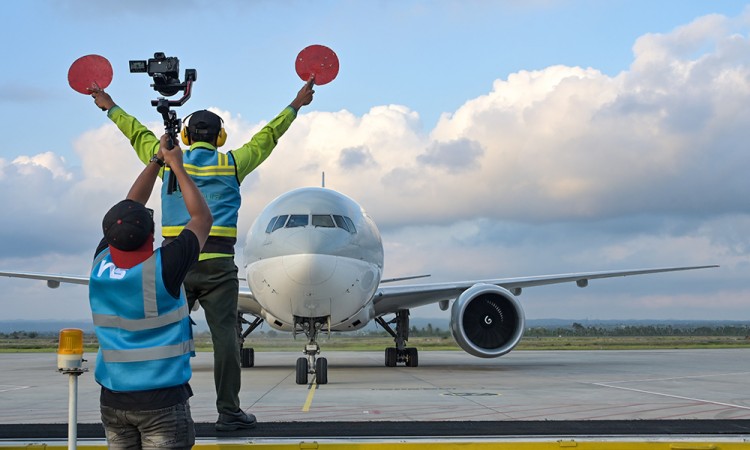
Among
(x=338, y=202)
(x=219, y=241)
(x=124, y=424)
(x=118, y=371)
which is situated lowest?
(x=124, y=424)

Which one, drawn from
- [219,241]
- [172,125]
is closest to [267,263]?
[219,241]

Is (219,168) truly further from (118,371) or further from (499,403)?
(499,403)

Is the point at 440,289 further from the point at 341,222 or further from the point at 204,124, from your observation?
the point at 204,124

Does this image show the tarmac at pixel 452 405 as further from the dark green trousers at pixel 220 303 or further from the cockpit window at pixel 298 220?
the cockpit window at pixel 298 220

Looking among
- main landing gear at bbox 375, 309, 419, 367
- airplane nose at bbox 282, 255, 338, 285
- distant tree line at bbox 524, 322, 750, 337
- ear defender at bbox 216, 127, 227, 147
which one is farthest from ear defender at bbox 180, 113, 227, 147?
distant tree line at bbox 524, 322, 750, 337

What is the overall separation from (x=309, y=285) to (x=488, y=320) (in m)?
4.54

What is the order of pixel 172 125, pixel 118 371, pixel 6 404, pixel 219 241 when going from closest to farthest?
pixel 118 371, pixel 172 125, pixel 219 241, pixel 6 404

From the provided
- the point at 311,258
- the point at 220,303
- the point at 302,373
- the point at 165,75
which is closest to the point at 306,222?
the point at 311,258

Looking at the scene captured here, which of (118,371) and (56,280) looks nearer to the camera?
(118,371)

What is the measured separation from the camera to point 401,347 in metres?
17.3

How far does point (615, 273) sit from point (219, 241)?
1439cm

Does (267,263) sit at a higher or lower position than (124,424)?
higher

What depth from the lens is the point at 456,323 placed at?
551 inches

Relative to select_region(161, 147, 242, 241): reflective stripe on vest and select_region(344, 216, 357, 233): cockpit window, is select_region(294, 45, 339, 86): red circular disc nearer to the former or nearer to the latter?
select_region(161, 147, 242, 241): reflective stripe on vest
